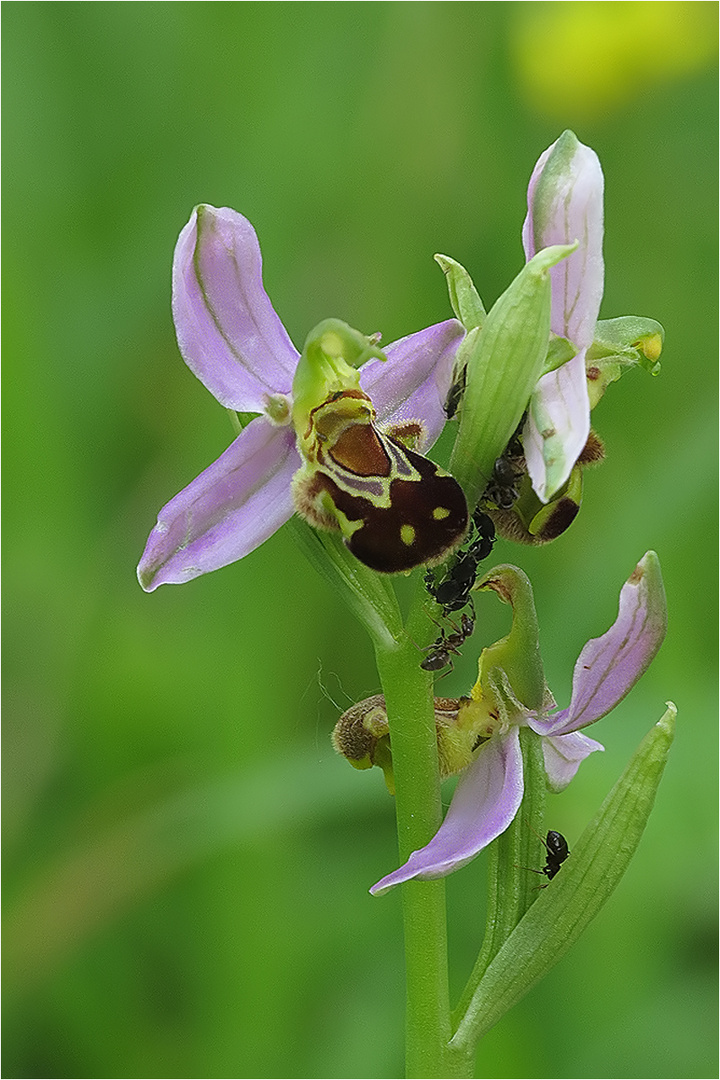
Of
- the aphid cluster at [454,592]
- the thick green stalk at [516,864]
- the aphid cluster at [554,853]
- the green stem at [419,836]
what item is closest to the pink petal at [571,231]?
the aphid cluster at [454,592]

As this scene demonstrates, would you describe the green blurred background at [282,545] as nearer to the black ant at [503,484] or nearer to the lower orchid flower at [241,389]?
the lower orchid flower at [241,389]

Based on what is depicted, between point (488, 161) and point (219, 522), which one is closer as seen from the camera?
point (219, 522)

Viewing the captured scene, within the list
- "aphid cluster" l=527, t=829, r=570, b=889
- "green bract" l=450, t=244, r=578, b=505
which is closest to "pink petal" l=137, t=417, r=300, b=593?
"green bract" l=450, t=244, r=578, b=505

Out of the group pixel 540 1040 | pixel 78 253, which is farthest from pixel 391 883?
pixel 78 253

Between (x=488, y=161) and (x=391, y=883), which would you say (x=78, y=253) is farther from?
(x=391, y=883)

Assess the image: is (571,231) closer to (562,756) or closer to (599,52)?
(562,756)

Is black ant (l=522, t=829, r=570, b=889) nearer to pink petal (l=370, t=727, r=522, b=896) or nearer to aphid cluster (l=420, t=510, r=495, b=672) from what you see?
pink petal (l=370, t=727, r=522, b=896)
